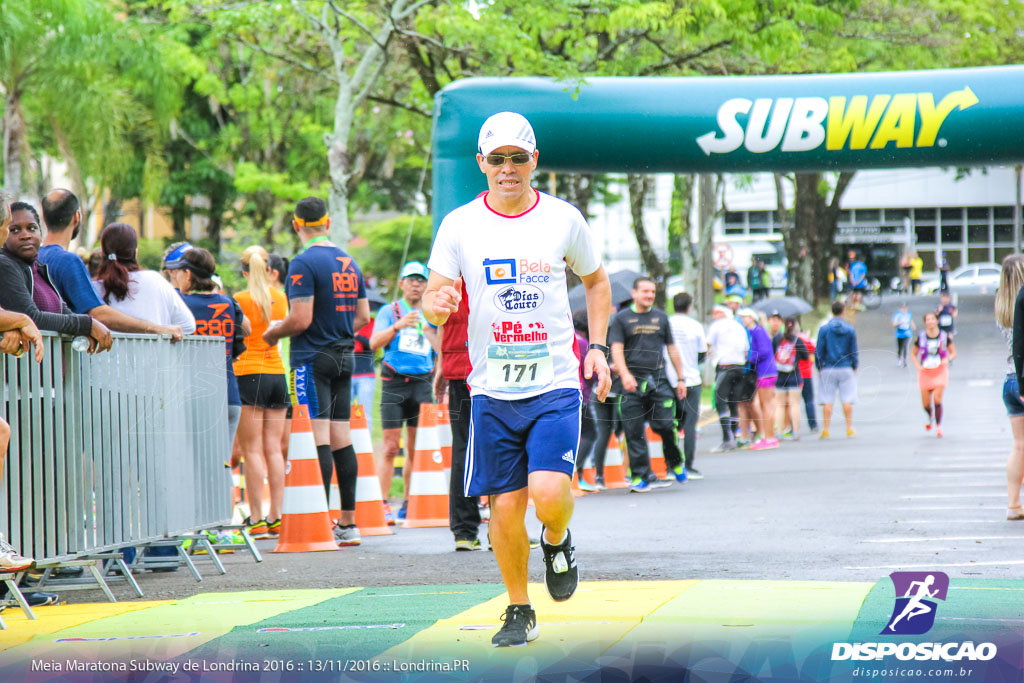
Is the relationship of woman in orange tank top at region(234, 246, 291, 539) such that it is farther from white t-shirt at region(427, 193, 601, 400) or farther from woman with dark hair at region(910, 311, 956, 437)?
woman with dark hair at region(910, 311, 956, 437)

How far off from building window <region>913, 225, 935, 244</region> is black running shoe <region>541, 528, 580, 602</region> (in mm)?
25920

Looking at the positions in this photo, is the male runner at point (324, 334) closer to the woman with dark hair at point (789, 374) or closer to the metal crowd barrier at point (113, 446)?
the metal crowd barrier at point (113, 446)

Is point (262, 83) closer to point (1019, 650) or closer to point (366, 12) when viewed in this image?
point (366, 12)

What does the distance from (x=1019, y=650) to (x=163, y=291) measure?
5.43 m

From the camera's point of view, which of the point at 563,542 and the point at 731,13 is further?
the point at 731,13

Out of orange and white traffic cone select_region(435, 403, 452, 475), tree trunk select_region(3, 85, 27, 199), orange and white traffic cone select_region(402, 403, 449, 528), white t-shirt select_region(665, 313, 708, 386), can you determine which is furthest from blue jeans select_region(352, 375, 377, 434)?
tree trunk select_region(3, 85, 27, 199)

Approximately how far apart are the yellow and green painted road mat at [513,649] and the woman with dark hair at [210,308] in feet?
8.05

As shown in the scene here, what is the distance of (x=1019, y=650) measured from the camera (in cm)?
459

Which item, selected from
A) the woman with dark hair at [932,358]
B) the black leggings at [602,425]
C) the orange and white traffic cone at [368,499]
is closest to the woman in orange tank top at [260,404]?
the orange and white traffic cone at [368,499]

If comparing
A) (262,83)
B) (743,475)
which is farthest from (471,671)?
(262,83)

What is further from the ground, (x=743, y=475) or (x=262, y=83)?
(x=262, y=83)

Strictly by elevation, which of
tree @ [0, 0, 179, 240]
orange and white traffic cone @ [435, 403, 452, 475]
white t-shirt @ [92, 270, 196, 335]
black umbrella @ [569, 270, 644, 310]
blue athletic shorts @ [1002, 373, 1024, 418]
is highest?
tree @ [0, 0, 179, 240]

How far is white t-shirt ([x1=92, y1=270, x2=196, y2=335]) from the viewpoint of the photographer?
26.2 feet

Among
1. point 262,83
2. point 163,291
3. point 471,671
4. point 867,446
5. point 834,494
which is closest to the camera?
point 471,671
